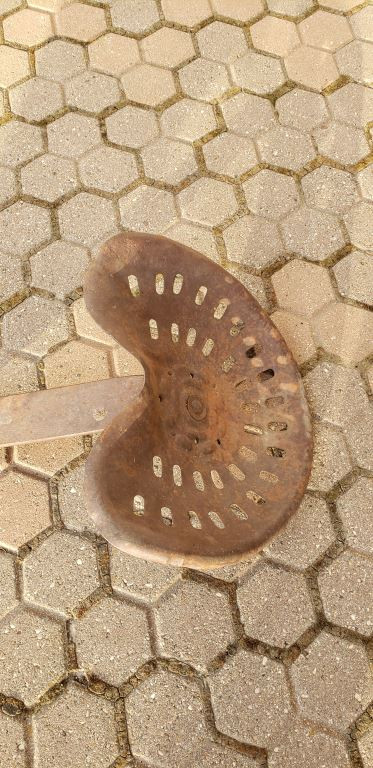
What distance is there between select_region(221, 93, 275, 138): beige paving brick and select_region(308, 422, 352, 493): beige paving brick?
129 centimetres

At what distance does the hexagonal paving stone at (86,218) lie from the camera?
2719 mm

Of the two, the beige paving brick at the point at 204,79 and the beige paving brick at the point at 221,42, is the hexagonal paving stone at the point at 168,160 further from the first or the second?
the beige paving brick at the point at 221,42

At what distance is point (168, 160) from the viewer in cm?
288

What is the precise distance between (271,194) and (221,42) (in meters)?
0.82

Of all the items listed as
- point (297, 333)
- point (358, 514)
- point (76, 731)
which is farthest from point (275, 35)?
point (76, 731)

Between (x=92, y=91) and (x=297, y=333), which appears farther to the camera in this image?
(x=92, y=91)

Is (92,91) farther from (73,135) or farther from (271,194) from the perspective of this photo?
(271,194)

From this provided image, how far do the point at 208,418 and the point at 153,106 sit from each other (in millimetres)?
1720

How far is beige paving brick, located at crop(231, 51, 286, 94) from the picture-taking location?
3.07 meters

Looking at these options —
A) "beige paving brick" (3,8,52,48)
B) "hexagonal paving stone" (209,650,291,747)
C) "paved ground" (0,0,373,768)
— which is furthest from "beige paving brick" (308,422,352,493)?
"beige paving brick" (3,8,52,48)

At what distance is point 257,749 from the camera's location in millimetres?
2033

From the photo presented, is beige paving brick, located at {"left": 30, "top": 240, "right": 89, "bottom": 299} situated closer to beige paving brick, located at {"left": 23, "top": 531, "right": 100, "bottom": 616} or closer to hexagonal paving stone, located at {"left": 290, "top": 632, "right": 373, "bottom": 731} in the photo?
beige paving brick, located at {"left": 23, "top": 531, "right": 100, "bottom": 616}

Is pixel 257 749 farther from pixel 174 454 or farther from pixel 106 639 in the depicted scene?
pixel 174 454

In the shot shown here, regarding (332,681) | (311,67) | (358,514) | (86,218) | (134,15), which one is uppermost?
(311,67)
